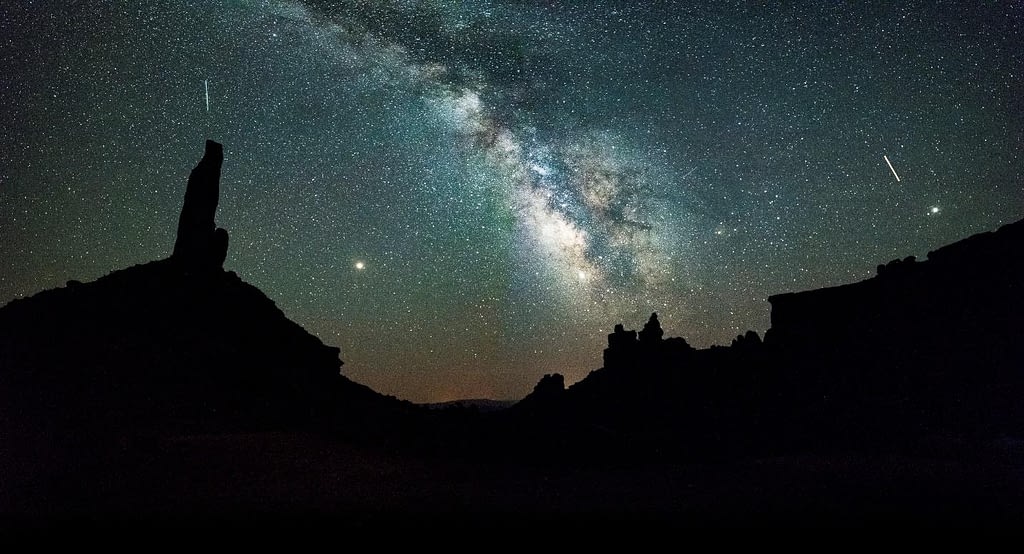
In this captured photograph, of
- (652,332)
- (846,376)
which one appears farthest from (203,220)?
(846,376)

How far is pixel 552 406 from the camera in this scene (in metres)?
41.0

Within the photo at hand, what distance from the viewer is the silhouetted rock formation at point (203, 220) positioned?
4491 centimetres

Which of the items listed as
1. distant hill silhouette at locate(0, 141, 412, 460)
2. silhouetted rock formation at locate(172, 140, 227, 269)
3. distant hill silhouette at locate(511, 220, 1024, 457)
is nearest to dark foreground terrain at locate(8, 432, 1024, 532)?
distant hill silhouette at locate(511, 220, 1024, 457)

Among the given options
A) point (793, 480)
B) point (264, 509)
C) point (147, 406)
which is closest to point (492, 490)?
point (264, 509)

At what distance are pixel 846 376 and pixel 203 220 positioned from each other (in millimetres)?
50762

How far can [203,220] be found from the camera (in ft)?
153

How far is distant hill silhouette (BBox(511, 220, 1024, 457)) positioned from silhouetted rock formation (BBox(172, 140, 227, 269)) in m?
29.0

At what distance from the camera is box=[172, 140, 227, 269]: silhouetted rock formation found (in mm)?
44906

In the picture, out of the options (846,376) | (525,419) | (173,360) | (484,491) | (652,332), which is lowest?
(484,491)

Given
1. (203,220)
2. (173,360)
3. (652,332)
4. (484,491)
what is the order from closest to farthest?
(484,491)
(173,360)
(652,332)
(203,220)

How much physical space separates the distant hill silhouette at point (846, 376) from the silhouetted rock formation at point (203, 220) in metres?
29.0

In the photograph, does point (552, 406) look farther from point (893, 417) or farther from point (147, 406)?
point (147, 406)

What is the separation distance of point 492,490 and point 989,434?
85.7ft

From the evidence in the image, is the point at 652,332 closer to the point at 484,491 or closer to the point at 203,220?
the point at 484,491
